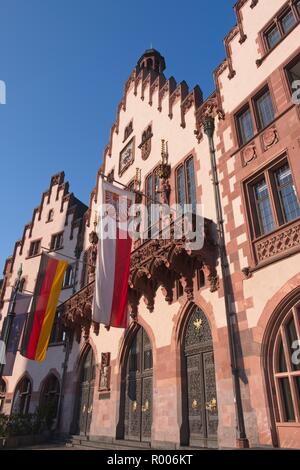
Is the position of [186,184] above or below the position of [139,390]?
above

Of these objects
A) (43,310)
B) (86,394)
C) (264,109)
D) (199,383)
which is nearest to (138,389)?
(199,383)

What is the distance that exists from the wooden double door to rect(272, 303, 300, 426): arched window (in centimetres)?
643

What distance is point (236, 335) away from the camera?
424 inches

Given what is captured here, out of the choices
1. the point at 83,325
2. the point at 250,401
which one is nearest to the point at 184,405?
the point at 250,401

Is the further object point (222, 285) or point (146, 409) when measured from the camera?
point (146, 409)

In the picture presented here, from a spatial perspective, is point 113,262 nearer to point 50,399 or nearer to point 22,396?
point 50,399

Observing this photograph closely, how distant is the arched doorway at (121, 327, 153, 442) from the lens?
14.2 m

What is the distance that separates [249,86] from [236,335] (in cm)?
950

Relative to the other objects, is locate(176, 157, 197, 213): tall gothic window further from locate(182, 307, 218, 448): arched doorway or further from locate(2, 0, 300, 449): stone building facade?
locate(182, 307, 218, 448): arched doorway

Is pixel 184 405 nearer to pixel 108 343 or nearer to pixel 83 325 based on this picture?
pixel 108 343

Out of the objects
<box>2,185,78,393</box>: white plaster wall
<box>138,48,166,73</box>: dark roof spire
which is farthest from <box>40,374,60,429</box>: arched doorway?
<box>138,48,166,73</box>: dark roof spire

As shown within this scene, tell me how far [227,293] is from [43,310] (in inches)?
445

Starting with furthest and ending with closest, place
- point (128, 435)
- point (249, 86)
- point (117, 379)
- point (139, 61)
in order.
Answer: point (139, 61) → point (117, 379) → point (128, 435) → point (249, 86)

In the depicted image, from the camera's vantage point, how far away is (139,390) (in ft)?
49.5
